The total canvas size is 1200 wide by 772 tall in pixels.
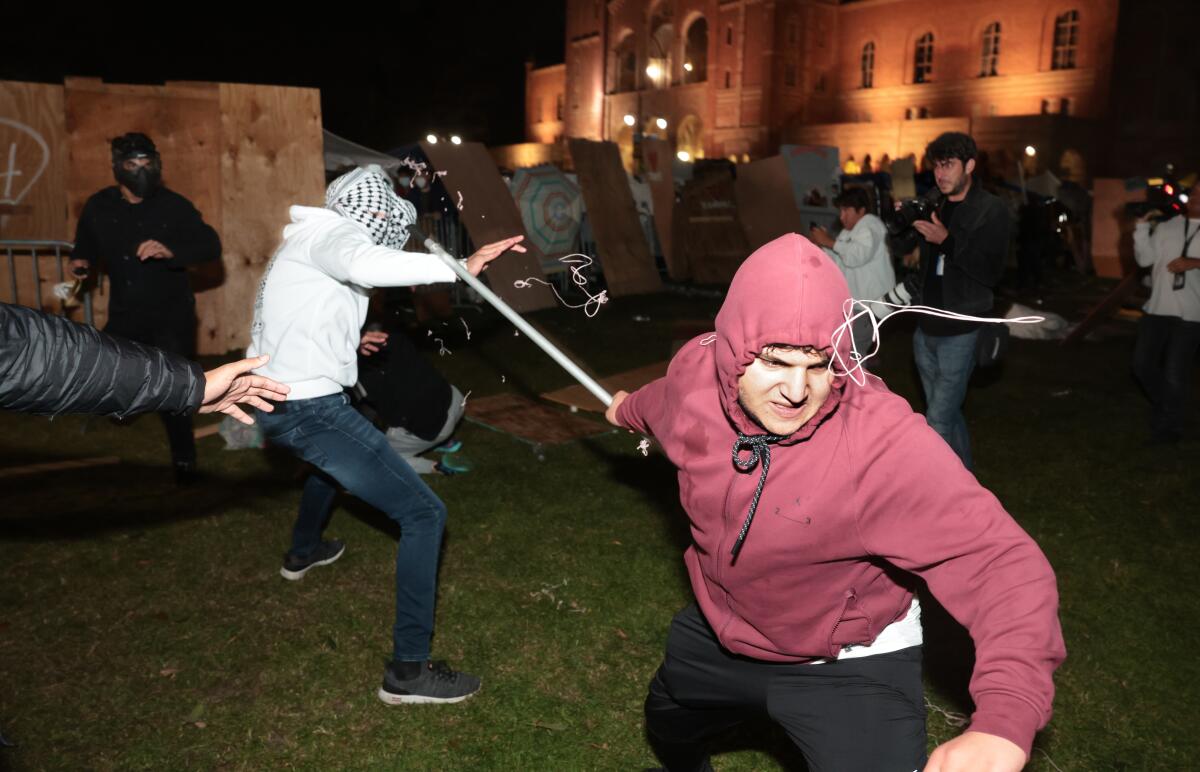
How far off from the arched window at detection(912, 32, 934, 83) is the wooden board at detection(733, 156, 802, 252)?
41084mm

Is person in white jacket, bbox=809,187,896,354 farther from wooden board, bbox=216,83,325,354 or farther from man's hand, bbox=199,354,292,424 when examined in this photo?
wooden board, bbox=216,83,325,354

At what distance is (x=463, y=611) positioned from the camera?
468 cm

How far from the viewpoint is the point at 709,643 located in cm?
259

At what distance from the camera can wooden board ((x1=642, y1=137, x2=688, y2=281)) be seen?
18.1 meters

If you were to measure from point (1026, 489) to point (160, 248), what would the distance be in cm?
662

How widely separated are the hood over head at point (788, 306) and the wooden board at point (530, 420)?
5301 mm

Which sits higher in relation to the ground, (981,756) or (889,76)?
(889,76)

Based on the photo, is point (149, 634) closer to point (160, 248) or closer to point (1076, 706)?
point (160, 248)

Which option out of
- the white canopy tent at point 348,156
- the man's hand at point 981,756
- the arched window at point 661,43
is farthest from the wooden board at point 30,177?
the arched window at point 661,43

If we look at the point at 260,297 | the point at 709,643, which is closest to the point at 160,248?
the point at 260,297

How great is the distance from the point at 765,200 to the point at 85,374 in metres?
16.8

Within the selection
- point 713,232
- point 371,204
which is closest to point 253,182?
point 371,204

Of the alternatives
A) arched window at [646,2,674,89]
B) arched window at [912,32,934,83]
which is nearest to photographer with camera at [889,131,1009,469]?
arched window at [912,32,934,83]

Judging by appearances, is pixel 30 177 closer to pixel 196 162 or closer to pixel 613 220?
pixel 196 162
